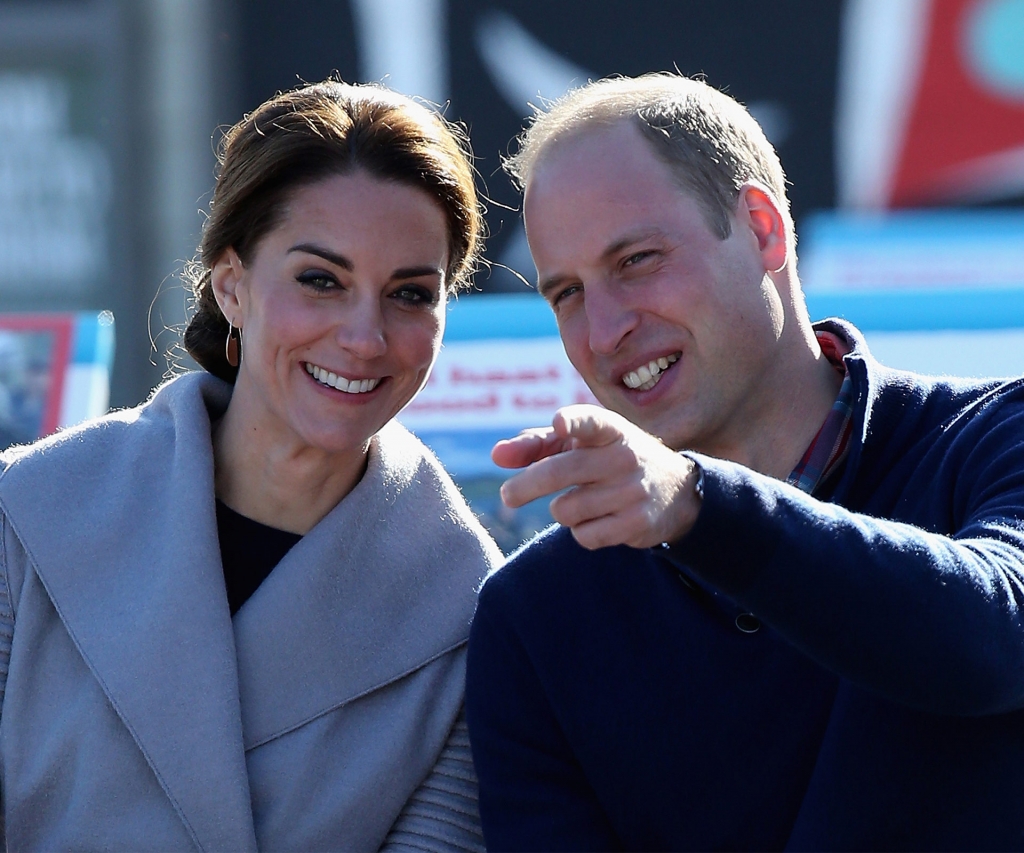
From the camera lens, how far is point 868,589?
4.27 ft

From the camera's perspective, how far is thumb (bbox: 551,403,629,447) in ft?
4.02

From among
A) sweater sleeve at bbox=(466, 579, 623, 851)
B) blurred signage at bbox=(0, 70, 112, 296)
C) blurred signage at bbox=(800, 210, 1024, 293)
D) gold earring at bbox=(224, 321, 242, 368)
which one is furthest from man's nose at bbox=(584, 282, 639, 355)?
blurred signage at bbox=(0, 70, 112, 296)

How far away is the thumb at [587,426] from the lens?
123cm

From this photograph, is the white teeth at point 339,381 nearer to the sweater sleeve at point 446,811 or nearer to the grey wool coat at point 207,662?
the grey wool coat at point 207,662

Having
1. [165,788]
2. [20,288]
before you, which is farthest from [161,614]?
[20,288]

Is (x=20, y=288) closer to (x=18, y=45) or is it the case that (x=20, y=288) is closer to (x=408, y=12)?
(x=18, y=45)

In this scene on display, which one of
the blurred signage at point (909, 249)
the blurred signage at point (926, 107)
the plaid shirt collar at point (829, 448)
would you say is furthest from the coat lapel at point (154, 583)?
the blurred signage at point (926, 107)

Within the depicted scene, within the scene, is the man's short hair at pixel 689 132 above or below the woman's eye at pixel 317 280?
above

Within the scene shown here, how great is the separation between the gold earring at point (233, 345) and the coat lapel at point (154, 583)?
108mm

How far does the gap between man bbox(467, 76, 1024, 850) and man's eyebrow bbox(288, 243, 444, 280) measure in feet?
0.77

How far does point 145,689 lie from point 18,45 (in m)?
3.37

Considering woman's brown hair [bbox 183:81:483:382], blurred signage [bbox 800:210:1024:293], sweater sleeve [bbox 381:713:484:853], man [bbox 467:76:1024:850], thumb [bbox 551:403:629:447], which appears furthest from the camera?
blurred signage [bbox 800:210:1024:293]

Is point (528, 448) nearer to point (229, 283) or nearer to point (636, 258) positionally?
point (636, 258)

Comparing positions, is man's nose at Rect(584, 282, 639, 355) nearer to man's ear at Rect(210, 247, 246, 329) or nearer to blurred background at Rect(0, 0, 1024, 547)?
man's ear at Rect(210, 247, 246, 329)
